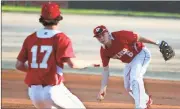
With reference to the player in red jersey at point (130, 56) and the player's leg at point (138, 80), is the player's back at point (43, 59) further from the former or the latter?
the player's leg at point (138, 80)

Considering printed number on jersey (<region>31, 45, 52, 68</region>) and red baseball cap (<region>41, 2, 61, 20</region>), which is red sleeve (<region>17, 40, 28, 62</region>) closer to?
printed number on jersey (<region>31, 45, 52, 68</region>)

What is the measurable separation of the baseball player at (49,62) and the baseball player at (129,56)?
2145mm

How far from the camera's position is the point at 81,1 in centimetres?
4944

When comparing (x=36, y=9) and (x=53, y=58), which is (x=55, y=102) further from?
(x=36, y=9)

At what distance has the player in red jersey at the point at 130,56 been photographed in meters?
9.23

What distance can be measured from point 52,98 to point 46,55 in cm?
48

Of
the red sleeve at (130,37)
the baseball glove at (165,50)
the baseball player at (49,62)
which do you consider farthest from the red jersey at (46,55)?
the baseball glove at (165,50)

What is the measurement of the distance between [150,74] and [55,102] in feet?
30.1

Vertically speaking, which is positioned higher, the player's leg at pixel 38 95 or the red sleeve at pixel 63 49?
the red sleeve at pixel 63 49

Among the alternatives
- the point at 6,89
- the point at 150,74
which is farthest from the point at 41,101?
the point at 150,74

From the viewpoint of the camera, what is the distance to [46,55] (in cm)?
680

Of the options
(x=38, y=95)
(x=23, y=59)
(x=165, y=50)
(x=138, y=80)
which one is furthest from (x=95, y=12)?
(x=38, y=95)

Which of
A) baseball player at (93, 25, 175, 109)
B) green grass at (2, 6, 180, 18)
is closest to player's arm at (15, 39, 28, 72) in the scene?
baseball player at (93, 25, 175, 109)

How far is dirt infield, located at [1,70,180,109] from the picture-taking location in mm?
11433
